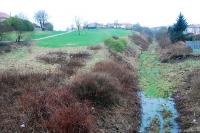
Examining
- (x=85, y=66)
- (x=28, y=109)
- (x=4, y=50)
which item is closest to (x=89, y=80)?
(x=28, y=109)

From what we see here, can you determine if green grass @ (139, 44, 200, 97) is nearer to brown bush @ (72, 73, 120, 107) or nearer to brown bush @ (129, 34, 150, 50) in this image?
brown bush @ (72, 73, 120, 107)

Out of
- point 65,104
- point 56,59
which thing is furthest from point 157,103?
point 56,59

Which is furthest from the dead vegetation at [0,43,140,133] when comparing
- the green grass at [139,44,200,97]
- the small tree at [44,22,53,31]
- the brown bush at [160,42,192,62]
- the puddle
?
the small tree at [44,22,53,31]

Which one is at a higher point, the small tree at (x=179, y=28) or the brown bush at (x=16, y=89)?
the small tree at (x=179, y=28)

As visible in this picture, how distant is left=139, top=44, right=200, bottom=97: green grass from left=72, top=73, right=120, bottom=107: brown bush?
724 cm

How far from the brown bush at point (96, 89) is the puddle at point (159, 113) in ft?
8.19

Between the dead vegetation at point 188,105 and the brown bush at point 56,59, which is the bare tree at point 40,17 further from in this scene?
the dead vegetation at point 188,105

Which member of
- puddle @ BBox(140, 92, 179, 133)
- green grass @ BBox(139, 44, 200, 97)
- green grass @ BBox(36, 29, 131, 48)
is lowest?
puddle @ BBox(140, 92, 179, 133)

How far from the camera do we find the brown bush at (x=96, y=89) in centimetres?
1991

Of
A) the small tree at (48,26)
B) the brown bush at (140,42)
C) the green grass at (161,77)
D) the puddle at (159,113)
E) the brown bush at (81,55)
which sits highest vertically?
the small tree at (48,26)

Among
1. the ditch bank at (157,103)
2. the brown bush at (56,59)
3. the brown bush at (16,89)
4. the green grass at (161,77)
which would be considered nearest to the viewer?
the brown bush at (16,89)

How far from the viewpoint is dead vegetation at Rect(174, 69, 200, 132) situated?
18.8 meters

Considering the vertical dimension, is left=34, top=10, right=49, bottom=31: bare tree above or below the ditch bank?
above

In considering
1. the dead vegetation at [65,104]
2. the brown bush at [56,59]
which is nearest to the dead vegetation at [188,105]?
the dead vegetation at [65,104]
